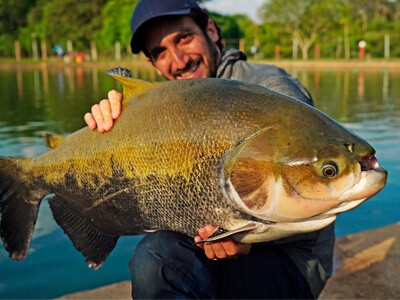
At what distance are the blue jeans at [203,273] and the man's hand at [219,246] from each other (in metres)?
0.21

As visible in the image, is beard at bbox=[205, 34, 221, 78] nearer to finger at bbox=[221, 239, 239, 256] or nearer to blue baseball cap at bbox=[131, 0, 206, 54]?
blue baseball cap at bbox=[131, 0, 206, 54]

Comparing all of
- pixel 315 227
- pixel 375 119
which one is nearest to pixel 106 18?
pixel 375 119

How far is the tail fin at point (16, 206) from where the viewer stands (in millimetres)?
2818

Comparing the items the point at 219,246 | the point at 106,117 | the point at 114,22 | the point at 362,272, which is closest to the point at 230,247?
the point at 219,246

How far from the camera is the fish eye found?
1832mm

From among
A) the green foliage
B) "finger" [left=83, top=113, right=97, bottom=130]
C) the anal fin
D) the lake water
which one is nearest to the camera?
"finger" [left=83, top=113, right=97, bottom=130]

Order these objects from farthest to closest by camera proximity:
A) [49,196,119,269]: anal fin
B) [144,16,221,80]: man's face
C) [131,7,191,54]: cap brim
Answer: [144,16,221,80]: man's face < [131,7,191,54]: cap brim < [49,196,119,269]: anal fin

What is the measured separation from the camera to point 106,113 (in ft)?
8.09

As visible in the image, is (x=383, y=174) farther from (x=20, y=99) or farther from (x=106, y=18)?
(x=106, y=18)

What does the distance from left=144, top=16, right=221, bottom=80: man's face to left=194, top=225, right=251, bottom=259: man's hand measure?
1.40m

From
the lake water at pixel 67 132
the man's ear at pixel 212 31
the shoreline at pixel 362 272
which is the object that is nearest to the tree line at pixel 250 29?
the lake water at pixel 67 132

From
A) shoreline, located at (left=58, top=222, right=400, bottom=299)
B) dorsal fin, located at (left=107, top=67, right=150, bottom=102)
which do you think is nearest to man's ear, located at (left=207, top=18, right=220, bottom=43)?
dorsal fin, located at (left=107, top=67, right=150, bottom=102)

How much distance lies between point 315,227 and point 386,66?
39.2 meters

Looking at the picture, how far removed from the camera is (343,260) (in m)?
3.99
